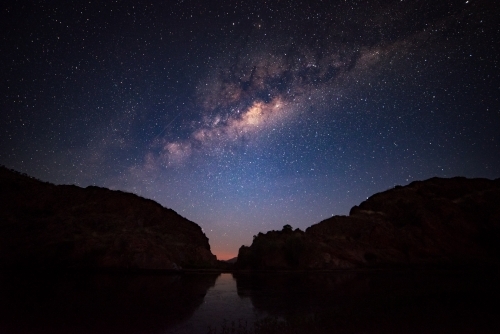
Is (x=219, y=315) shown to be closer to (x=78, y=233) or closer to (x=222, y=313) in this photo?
(x=222, y=313)

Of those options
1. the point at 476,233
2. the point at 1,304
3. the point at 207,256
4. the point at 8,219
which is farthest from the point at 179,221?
the point at 476,233

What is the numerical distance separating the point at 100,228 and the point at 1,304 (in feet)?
154

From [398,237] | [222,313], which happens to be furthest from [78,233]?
[398,237]

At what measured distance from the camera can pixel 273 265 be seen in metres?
69.2

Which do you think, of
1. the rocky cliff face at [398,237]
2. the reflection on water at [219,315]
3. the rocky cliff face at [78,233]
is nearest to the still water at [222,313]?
the reflection on water at [219,315]

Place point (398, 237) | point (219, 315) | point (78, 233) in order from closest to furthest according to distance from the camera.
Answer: point (219, 315) < point (78, 233) < point (398, 237)

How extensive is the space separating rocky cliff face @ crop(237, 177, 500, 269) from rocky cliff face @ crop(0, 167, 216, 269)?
18.6 metres

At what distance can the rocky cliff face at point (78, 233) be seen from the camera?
5162cm

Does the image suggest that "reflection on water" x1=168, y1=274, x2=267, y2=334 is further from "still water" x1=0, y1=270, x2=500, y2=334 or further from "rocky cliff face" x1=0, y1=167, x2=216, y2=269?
"rocky cliff face" x1=0, y1=167, x2=216, y2=269

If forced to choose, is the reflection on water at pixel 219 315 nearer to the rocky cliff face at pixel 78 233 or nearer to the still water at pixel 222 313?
the still water at pixel 222 313

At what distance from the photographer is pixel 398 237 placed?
279 ft

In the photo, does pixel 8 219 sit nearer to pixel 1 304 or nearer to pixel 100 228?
pixel 100 228

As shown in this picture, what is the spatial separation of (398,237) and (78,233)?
Result: 82286 mm

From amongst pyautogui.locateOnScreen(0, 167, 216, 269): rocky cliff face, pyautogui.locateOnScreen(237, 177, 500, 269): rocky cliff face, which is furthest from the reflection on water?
pyautogui.locateOnScreen(237, 177, 500, 269): rocky cliff face
